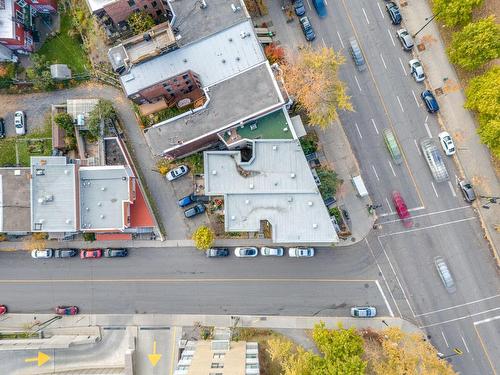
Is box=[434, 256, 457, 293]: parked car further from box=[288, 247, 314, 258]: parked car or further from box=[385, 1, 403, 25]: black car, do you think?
box=[385, 1, 403, 25]: black car

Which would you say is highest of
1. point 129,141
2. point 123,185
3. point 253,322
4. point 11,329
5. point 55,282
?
point 129,141

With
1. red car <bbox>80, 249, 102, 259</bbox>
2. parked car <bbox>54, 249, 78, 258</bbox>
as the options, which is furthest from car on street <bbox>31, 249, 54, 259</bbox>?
red car <bbox>80, 249, 102, 259</bbox>

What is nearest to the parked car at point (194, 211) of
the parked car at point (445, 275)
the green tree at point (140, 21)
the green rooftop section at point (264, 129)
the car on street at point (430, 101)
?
the green rooftop section at point (264, 129)

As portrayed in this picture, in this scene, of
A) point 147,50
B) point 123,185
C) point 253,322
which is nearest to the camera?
point 147,50

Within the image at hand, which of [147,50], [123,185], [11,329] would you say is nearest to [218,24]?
[147,50]

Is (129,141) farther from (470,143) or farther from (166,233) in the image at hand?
(470,143)

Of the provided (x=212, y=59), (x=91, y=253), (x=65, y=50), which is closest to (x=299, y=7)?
(x=212, y=59)

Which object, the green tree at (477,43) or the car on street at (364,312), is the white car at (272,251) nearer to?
the car on street at (364,312)

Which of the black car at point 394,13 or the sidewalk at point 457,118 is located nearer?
the sidewalk at point 457,118
